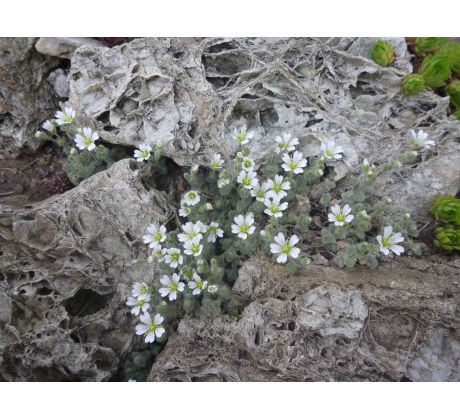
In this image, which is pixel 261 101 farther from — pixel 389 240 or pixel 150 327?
pixel 150 327

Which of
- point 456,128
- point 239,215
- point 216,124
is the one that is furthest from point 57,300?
Answer: point 456,128

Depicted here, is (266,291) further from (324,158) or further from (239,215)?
(324,158)

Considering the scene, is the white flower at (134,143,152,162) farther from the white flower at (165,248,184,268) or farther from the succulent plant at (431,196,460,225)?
the succulent plant at (431,196,460,225)

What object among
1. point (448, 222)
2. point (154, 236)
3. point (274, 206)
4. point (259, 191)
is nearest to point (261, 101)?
point (259, 191)

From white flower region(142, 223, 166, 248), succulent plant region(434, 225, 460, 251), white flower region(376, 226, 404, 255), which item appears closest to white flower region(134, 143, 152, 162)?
white flower region(142, 223, 166, 248)

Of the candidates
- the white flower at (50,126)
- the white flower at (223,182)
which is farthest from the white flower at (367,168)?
the white flower at (50,126)
